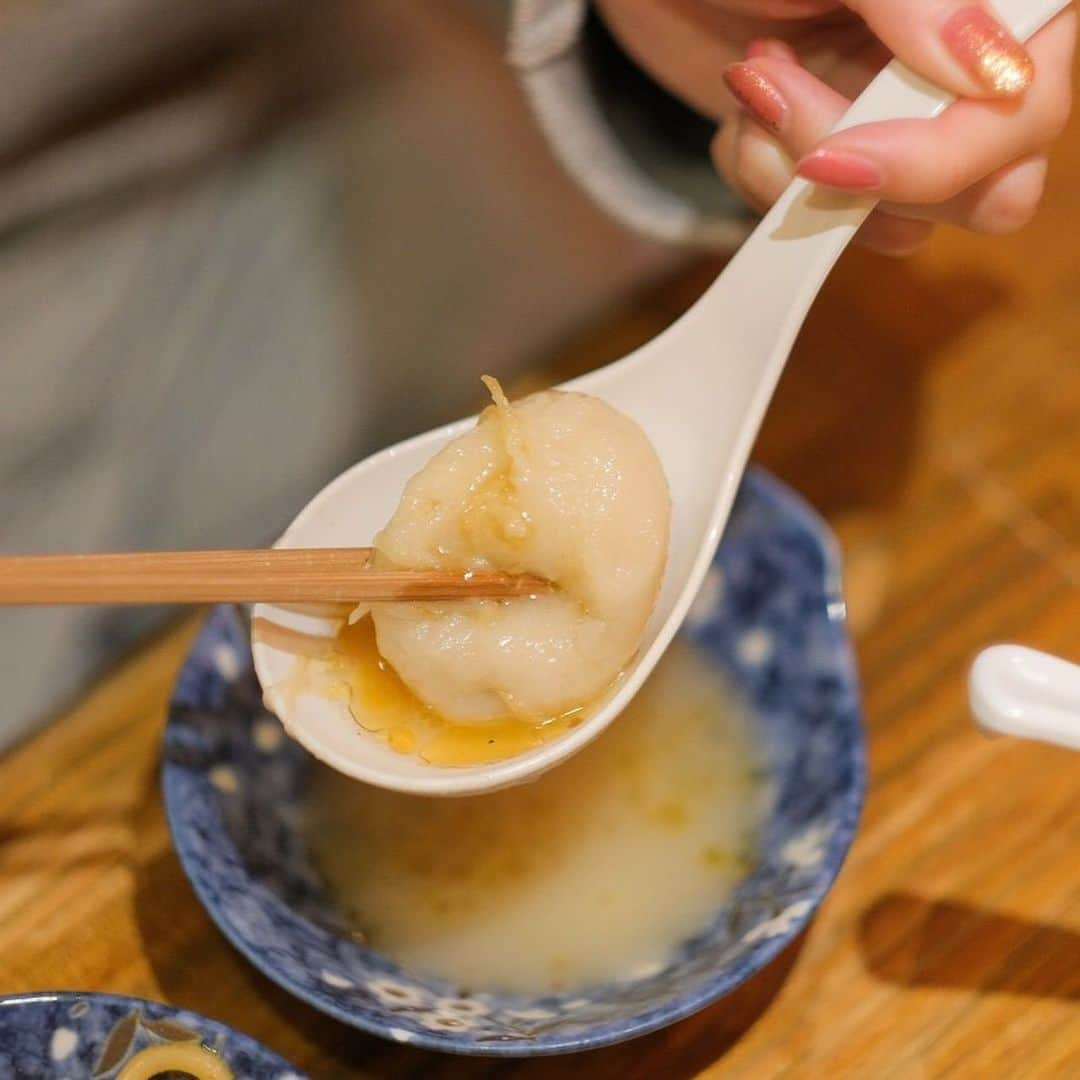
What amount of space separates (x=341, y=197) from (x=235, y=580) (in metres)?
0.62

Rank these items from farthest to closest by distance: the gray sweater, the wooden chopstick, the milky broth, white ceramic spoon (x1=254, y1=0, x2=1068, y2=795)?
the gray sweater
the milky broth
white ceramic spoon (x1=254, y1=0, x2=1068, y2=795)
the wooden chopstick

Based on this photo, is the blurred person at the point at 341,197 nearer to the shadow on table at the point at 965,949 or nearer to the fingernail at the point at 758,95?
the fingernail at the point at 758,95

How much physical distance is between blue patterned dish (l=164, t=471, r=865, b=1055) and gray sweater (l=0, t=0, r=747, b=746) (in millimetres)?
228

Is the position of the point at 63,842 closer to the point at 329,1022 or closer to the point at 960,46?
the point at 329,1022

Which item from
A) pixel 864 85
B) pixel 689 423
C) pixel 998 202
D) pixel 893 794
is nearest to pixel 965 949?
pixel 893 794

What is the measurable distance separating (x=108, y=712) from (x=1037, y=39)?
33.1 inches

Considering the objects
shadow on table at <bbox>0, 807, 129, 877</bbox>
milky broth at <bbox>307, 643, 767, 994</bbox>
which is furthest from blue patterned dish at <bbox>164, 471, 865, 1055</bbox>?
shadow on table at <bbox>0, 807, 129, 877</bbox>

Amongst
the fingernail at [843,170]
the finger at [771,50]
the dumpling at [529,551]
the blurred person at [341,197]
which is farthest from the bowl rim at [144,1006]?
the finger at [771,50]

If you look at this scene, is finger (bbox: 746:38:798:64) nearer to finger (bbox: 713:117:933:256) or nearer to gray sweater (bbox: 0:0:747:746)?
finger (bbox: 713:117:933:256)

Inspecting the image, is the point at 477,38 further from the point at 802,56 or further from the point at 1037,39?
the point at 1037,39

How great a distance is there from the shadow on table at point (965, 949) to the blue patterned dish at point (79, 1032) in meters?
0.47

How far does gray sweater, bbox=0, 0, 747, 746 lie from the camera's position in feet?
3.39

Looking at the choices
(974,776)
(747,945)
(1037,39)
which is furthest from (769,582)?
(1037,39)

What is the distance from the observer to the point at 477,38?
4.04 ft
